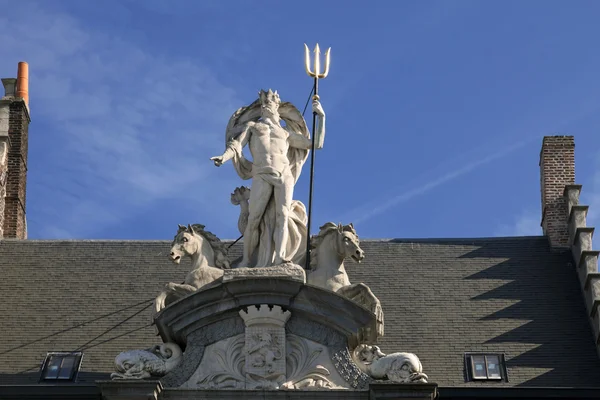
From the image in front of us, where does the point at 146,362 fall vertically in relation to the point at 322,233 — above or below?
below

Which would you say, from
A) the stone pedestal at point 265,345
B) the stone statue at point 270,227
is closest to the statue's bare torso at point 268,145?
the stone statue at point 270,227

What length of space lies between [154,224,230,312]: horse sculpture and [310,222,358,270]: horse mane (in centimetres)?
165

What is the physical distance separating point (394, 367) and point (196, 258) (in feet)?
15.0

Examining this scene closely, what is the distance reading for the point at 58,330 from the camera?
40219 millimetres

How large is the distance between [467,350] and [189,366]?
6.78m

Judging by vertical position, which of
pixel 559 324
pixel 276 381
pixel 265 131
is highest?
pixel 265 131

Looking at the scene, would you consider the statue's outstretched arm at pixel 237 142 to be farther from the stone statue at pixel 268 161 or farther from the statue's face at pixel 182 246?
the statue's face at pixel 182 246

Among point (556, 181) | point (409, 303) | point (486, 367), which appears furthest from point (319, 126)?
point (556, 181)

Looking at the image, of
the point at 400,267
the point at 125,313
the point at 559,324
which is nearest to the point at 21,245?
the point at 125,313

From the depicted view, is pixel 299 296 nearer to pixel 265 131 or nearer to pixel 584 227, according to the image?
pixel 265 131

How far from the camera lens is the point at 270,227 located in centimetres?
3688

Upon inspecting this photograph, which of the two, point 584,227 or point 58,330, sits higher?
point 584,227

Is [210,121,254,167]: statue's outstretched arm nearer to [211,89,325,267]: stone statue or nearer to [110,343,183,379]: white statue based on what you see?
[211,89,325,267]: stone statue

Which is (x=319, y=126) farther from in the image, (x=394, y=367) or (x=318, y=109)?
(x=394, y=367)
